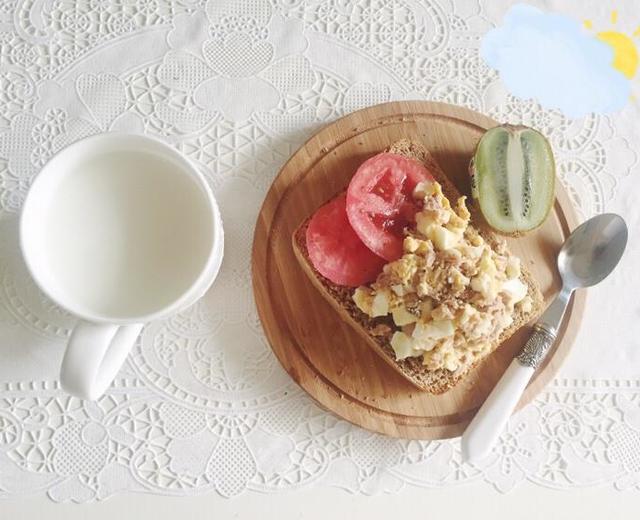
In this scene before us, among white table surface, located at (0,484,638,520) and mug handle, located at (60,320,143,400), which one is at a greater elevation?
mug handle, located at (60,320,143,400)

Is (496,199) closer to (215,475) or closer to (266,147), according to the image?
(266,147)

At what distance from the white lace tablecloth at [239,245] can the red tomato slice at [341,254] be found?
0.16 m

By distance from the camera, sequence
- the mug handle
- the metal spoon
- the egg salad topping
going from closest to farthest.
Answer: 1. the mug handle
2. the egg salad topping
3. the metal spoon

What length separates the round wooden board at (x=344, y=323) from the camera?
1288 mm

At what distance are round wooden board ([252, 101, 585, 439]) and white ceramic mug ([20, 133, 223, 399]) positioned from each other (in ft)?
0.64

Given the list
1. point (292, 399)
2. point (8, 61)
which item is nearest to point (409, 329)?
point (292, 399)

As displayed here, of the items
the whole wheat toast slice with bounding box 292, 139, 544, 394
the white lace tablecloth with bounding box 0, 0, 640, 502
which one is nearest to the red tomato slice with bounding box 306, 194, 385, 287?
the whole wheat toast slice with bounding box 292, 139, 544, 394

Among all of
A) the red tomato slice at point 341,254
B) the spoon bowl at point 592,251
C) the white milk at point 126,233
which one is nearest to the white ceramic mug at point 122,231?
the white milk at point 126,233

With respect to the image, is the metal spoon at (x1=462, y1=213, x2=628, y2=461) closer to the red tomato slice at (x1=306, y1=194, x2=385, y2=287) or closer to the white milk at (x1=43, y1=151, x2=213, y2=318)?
the red tomato slice at (x1=306, y1=194, x2=385, y2=287)

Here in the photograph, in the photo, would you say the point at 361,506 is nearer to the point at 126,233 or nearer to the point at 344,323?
the point at 344,323

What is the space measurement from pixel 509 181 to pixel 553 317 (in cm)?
27

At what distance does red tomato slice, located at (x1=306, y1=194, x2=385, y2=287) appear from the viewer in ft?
4.05

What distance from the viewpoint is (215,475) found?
1.29 metres

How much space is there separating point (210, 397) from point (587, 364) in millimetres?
726
